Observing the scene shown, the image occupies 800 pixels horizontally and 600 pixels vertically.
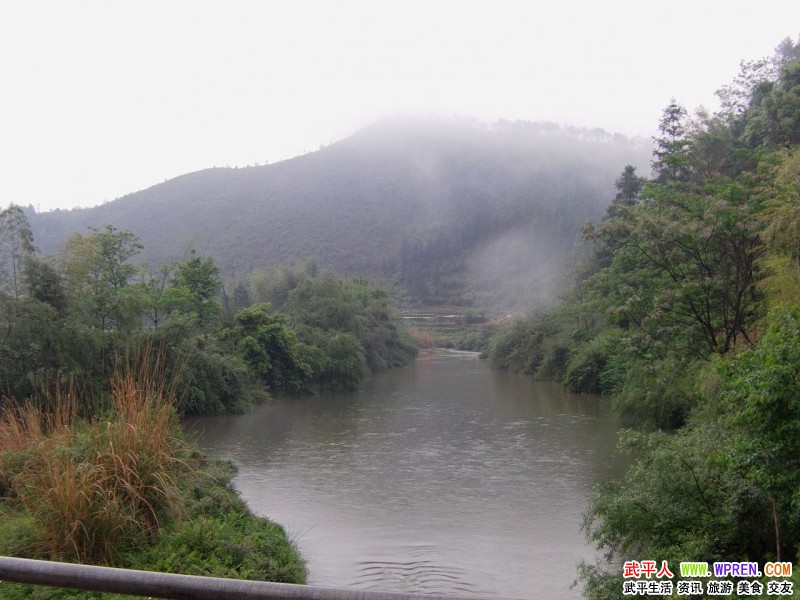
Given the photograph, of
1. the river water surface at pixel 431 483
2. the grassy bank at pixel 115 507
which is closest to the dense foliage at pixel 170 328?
the grassy bank at pixel 115 507

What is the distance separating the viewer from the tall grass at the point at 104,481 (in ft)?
18.0

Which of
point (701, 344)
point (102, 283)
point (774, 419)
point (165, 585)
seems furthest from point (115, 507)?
point (102, 283)

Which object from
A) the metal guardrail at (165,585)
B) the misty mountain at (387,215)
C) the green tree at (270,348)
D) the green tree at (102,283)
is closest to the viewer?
the metal guardrail at (165,585)

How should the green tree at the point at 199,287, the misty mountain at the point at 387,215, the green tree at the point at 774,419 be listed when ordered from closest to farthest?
the green tree at the point at 774,419 → the green tree at the point at 199,287 → the misty mountain at the point at 387,215

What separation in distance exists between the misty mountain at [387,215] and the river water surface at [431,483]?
40951mm

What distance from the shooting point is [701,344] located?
15984mm

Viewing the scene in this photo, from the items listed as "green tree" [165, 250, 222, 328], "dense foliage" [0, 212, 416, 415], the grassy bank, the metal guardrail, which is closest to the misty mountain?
"dense foliage" [0, 212, 416, 415]

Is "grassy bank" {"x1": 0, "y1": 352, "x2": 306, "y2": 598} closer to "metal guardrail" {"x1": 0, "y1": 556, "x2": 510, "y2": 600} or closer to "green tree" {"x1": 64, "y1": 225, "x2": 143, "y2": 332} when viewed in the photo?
"metal guardrail" {"x1": 0, "y1": 556, "x2": 510, "y2": 600}

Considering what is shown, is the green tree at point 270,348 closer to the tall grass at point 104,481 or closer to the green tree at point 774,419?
the tall grass at point 104,481

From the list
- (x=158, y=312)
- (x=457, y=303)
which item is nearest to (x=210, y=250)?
(x=457, y=303)

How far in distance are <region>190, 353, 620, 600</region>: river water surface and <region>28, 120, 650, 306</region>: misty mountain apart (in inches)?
1612

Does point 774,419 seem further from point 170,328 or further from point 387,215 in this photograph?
point 387,215

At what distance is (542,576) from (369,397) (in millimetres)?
19325

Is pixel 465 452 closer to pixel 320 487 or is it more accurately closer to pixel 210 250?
pixel 320 487
